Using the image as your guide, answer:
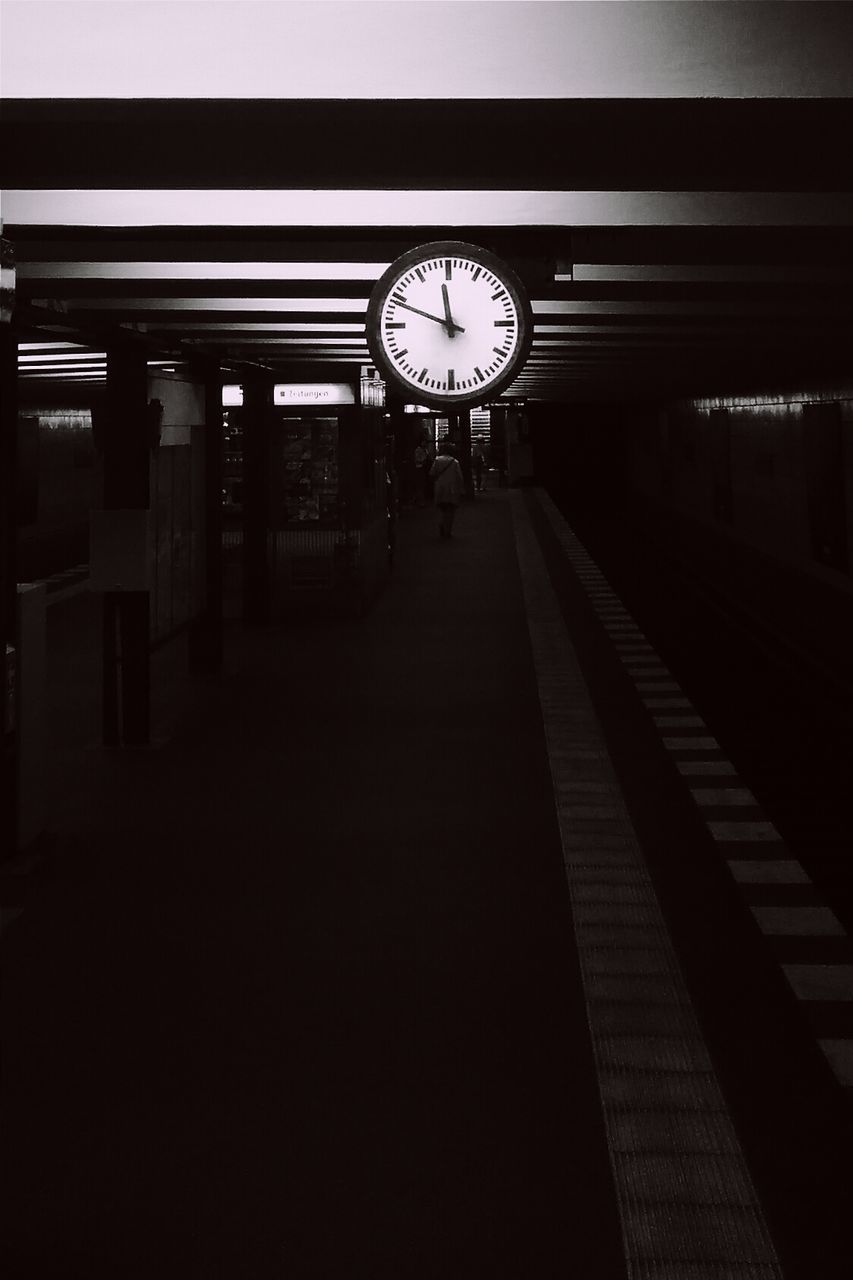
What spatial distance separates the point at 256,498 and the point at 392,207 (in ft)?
33.7

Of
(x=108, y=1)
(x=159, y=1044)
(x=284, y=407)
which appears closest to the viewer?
(x=108, y=1)

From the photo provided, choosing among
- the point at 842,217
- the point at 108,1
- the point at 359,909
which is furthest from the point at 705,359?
the point at 108,1

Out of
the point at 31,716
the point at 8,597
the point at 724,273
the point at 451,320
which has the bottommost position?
the point at 31,716

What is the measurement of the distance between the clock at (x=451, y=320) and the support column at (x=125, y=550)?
3.48m

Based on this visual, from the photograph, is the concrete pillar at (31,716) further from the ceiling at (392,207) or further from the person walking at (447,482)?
the person walking at (447,482)

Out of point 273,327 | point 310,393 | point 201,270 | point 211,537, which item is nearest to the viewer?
point 201,270

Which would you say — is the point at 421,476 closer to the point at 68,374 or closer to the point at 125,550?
the point at 68,374

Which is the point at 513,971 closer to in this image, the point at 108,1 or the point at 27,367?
the point at 108,1

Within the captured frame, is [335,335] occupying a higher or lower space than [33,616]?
higher

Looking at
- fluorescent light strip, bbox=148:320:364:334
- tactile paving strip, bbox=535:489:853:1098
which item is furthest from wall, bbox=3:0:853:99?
fluorescent light strip, bbox=148:320:364:334

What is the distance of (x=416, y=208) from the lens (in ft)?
21.3

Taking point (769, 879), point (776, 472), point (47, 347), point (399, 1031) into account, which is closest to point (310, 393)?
point (47, 347)

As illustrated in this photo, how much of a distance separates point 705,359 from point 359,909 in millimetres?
12337

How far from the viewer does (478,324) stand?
6.17 m
